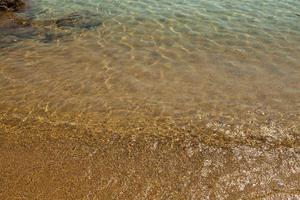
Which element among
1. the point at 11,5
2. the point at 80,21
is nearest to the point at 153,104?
the point at 80,21

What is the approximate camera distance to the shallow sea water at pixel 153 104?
224 inches

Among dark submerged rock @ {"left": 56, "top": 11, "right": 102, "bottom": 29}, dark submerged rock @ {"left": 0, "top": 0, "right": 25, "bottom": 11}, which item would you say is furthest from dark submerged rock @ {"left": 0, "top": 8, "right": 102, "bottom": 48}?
dark submerged rock @ {"left": 0, "top": 0, "right": 25, "bottom": 11}

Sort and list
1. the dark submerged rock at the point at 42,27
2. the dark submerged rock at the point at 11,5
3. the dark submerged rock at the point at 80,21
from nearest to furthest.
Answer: the dark submerged rock at the point at 42,27, the dark submerged rock at the point at 80,21, the dark submerged rock at the point at 11,5

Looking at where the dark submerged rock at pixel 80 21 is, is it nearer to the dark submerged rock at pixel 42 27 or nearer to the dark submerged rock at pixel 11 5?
the dark submerged rock at pixel 42 27

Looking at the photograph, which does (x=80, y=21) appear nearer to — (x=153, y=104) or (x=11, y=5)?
(x=11, y=5)

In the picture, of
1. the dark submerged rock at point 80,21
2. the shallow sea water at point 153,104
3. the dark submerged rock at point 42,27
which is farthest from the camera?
the dark submerged rock at point 80,21

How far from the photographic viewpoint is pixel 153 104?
298 inches

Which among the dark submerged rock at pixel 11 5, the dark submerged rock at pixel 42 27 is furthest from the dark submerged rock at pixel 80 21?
the dark submerged rock at pixel 11 5

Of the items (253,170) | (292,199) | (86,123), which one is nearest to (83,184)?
(86,123)

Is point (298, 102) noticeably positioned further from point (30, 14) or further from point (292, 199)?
point (30, 14)

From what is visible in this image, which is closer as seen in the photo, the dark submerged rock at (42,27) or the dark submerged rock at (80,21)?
the dark submerged rock at (42,27)

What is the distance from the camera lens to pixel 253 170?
19.2 feet

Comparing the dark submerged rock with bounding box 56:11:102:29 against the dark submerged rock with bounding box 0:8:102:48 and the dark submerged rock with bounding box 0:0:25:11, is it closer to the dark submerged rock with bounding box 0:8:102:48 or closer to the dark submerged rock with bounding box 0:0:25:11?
the dark submerged rock with bounding box 0:8:102:48

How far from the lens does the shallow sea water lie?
Answer: 5680mm
